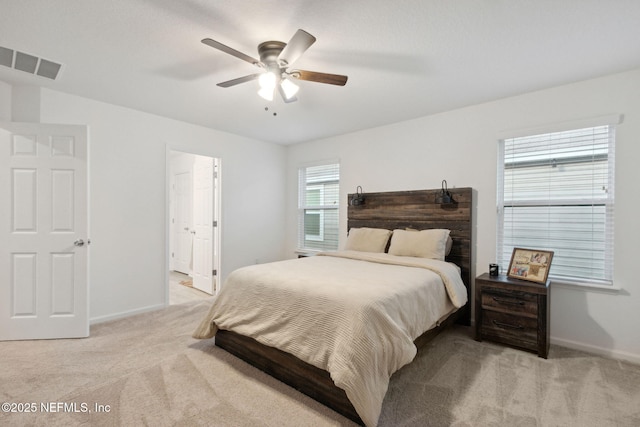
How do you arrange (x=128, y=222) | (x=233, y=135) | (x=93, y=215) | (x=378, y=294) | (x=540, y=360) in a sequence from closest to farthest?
(x=378, y=294) → (x=540, y=360) → (x=93, y=215) → (x=128, y=222) → (x=233, y=135)

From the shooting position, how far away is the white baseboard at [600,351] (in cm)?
255

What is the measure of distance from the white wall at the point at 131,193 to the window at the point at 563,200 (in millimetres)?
3578

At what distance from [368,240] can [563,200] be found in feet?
6.41

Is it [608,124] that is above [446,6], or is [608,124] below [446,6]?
below

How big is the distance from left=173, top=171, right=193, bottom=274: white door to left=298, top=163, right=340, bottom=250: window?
2.20 meters

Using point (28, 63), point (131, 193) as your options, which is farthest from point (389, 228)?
point (28, 63)

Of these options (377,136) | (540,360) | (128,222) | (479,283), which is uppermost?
(377,136)

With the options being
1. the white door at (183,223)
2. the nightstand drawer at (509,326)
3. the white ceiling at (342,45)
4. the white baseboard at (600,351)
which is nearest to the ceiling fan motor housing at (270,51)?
the white ceiling at (342,45)

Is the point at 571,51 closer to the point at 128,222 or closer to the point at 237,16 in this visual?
the point at 237,16

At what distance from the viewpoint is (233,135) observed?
4.63 meters

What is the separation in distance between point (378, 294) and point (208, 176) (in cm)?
357

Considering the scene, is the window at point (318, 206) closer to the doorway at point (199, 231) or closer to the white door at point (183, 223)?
the doorway at point (199, 231)

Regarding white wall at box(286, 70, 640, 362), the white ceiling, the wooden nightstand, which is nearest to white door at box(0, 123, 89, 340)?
the white ceiling

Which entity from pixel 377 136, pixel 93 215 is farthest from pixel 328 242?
pixel 93 215
